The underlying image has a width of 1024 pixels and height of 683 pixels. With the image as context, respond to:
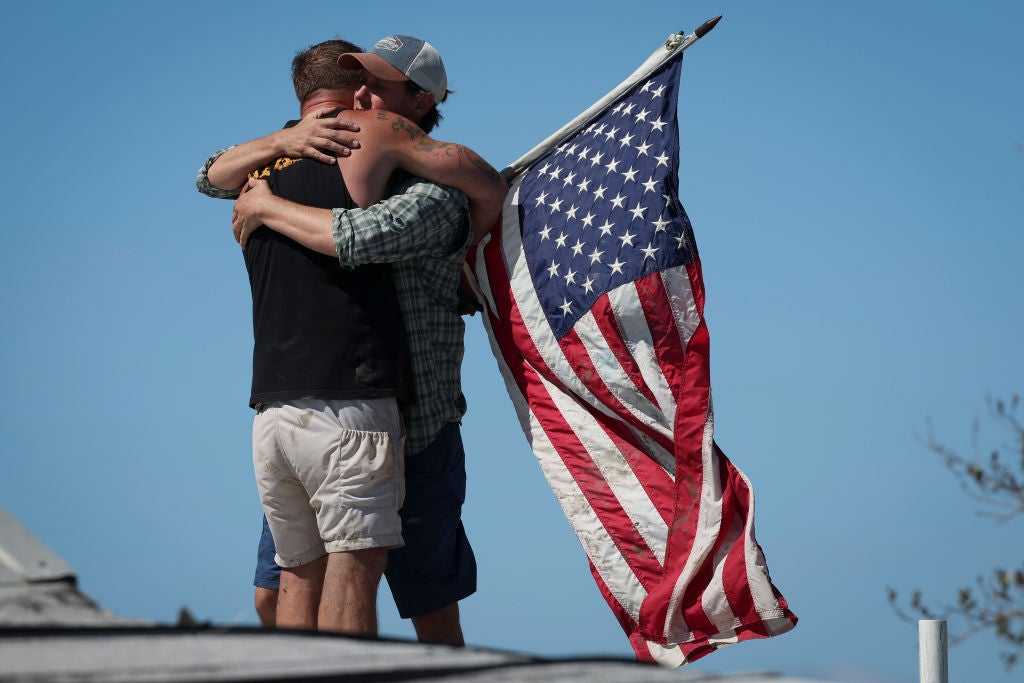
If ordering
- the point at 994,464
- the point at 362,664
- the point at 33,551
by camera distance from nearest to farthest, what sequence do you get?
the point at 362,664, the point at 33,551, the point at 994,464

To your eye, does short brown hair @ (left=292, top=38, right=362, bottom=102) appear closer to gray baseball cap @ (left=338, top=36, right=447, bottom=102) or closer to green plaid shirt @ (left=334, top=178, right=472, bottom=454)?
gray baseball cap @ (left=338, top=36, right=447, bottom=102)

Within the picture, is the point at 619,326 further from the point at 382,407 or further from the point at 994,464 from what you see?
the point at 994,464

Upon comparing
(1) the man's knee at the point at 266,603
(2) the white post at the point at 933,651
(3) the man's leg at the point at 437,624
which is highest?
(1) the man's knee at the point at 266,603

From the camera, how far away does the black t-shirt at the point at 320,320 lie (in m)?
3.16

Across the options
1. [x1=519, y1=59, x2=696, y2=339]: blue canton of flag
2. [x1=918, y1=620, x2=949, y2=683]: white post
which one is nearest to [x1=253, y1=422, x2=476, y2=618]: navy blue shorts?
[x1=519, y1=59, x2=696, y2=339]: blue canton of flag

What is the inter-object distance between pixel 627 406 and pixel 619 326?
28cm

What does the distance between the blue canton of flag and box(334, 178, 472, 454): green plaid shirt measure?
0.57m

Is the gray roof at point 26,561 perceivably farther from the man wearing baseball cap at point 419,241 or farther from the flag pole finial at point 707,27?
the flag pole finial at point 707,27

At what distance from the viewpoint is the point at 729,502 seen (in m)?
3.76

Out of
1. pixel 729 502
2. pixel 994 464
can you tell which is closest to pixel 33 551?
pixel 729 502

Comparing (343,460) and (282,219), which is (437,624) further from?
(282,219)

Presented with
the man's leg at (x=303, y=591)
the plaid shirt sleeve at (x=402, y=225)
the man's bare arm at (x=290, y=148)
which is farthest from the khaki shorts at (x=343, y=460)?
the man's bare arm at (x=290, y=148)

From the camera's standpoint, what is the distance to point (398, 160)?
3.37 meters

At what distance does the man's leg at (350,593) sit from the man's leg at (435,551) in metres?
0.57
